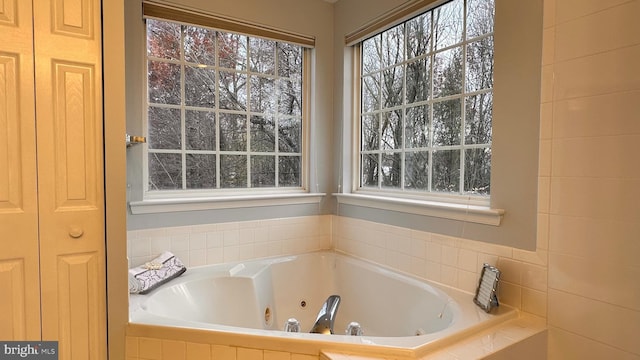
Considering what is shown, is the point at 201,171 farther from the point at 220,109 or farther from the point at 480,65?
the point at 480,65

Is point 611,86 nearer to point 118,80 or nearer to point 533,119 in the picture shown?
point 533,119

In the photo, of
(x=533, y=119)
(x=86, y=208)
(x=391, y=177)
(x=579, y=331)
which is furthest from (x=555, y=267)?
(x=86, y=208)

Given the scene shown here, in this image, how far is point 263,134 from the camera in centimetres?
249

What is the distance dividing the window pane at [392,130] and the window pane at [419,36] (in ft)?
1.21

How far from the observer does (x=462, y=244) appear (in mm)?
1782

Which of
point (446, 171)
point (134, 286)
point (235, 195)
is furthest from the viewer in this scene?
point (235, 195)

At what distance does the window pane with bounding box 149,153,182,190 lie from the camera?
2.14 meters

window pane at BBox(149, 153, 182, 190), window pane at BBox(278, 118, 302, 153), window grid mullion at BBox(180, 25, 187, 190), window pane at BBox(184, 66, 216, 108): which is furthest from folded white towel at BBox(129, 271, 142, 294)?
window pane at BBox(278, 118, 302, 153)

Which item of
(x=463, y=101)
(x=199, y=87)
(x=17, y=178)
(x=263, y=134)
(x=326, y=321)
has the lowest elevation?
(x=326, y=321)

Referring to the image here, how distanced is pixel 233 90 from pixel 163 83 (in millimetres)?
428

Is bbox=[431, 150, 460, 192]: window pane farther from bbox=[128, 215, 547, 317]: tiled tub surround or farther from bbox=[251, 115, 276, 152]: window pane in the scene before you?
bbox=[251, 115, 276, 152]: window pane

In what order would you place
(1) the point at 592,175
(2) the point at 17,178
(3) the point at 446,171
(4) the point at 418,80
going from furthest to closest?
(4) the point at 418,80 < (3) the point at 446,171 < (1) the point at 592,175 < (2) the point at 17,178

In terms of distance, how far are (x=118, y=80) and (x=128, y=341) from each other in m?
1.01
